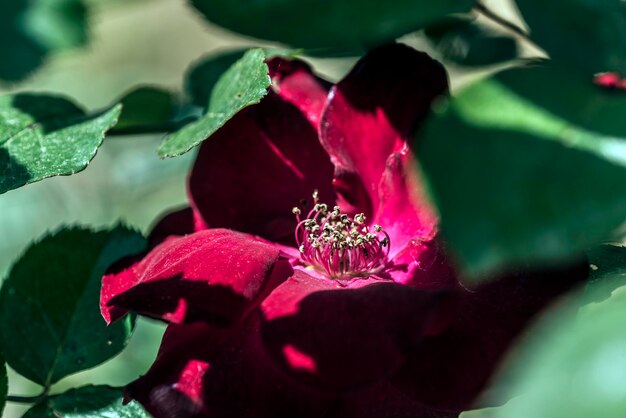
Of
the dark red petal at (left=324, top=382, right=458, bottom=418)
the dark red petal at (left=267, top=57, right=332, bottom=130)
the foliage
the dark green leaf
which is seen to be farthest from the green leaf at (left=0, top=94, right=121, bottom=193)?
the dark green leaf

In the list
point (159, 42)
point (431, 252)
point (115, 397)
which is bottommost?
point (159, 42)

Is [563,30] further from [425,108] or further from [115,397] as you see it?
[115,397]

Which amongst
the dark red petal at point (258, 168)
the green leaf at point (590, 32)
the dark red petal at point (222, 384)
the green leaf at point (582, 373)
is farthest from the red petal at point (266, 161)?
the green leaf at point (582, 373)

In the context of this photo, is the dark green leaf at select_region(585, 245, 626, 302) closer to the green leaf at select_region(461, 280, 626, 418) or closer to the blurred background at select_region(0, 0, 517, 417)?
the green leaf at select_region(461, 280, 626, 418)

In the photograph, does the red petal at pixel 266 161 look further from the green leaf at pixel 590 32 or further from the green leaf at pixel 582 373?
the green leaf at pixel 582 373

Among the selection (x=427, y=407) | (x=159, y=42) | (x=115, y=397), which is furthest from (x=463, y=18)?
→ (x=159, y=42)

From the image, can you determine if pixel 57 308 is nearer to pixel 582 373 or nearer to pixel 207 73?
pixel 207 73

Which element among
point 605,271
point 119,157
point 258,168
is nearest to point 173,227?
point 258,168
